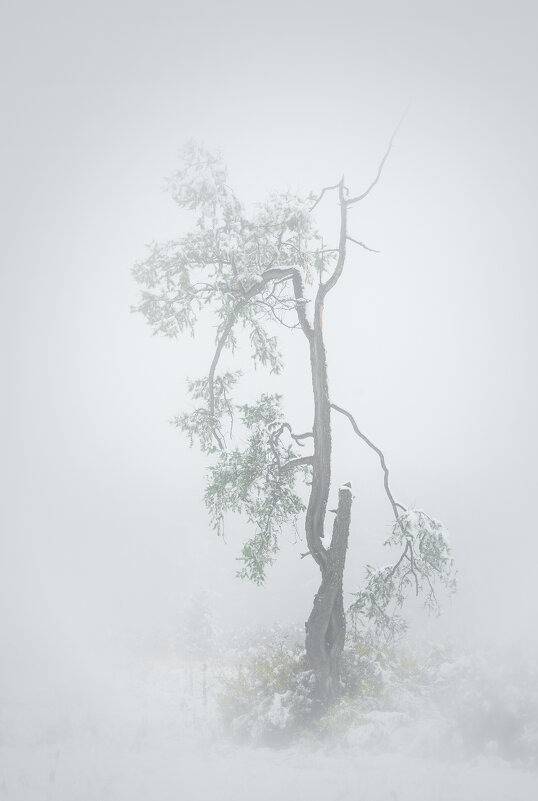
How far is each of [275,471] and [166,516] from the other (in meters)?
33.6

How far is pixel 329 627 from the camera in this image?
7.62 meters

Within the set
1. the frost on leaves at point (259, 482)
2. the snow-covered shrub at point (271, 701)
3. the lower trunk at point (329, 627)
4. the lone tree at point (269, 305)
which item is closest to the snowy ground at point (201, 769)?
the snow-covered shrub at point (271, 701)

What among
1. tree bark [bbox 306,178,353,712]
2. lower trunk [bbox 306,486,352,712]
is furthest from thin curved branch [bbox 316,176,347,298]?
lower trunk [bbox 306,486,352,712]

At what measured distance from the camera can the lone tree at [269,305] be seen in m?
7.21

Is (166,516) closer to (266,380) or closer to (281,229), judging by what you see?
(281,229)

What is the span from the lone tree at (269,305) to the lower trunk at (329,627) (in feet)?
0.06

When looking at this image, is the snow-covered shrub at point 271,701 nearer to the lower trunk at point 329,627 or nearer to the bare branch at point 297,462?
the lower trunk at point 329,627

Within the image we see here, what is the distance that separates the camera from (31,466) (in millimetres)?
73000

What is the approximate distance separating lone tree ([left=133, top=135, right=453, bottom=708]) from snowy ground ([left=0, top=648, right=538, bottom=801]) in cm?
158

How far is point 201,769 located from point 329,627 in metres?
2.88

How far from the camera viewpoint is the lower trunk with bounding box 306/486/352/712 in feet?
24.3

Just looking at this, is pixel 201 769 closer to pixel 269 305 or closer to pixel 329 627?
pixel 329 627

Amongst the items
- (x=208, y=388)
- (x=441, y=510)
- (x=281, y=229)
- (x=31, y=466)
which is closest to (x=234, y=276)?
(x=281, y=229)

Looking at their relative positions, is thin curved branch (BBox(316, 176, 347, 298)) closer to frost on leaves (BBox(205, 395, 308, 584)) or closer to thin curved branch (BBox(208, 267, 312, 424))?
thin curved branch (BBox(208, 267, 312, 424))
